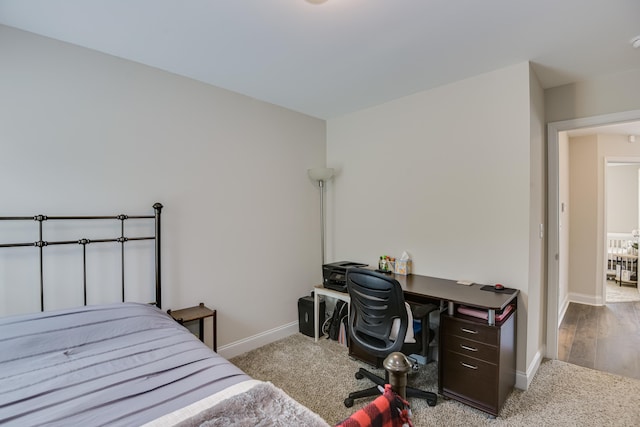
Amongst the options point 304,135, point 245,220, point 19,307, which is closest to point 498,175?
point 304,135

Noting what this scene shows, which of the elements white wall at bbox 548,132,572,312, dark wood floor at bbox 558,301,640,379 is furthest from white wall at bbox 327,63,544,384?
white wall at bbox 548,132,572,312

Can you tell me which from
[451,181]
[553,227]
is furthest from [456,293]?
[553,227]

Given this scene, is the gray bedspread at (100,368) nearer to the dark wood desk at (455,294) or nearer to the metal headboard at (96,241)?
the metal headboard at (96,241)

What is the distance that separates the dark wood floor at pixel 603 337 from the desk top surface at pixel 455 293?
1.28 meters

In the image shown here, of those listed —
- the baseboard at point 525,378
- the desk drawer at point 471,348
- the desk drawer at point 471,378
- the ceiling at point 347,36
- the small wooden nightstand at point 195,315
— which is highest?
the ceiling at point 347,36

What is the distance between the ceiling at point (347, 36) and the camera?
5.43 feet

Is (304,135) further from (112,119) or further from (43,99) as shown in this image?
(43,99)

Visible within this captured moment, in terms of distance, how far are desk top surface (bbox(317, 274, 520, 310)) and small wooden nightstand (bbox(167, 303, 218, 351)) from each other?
1597 mm

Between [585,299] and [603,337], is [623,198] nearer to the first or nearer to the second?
[585,299]

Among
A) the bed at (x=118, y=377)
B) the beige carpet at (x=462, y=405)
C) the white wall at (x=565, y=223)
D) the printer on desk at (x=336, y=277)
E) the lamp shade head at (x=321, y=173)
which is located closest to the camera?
the bed at (x=118, y=377)

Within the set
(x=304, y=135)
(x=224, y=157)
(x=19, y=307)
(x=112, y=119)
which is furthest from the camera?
(x=304, y=135)

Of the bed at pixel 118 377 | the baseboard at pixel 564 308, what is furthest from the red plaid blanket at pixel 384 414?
the baseboard at pixel 564 308

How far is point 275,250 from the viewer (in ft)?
10.5

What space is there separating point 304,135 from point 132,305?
7.86 feet
